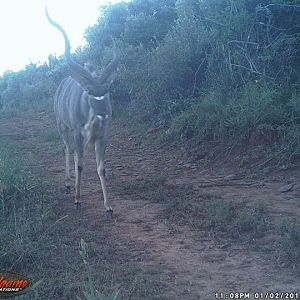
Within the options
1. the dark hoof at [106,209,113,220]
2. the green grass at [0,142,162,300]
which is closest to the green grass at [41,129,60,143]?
the green grass at [0,142,162,300]

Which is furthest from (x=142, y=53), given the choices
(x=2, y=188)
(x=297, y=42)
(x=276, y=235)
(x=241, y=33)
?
(x=276, y=235)

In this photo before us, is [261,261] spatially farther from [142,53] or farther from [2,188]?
[142,53]

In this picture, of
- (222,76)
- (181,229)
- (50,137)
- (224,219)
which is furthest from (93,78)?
(50,137)

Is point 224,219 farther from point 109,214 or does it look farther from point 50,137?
point 50,137

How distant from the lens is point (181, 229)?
19.9ft

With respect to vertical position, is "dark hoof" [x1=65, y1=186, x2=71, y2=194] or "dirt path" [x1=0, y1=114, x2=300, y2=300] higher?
"dark hoof" [x1=65, y1=186, x2=71, y2=194]

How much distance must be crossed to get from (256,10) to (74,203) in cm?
548

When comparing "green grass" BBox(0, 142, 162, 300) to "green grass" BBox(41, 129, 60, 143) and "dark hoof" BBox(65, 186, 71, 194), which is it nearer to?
"dark hoof" BBox(65, 186, 71, 194)

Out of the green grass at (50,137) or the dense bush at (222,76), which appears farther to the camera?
the green grass at (50,137)

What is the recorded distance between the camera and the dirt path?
455 centimetres

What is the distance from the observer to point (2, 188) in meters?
6.64

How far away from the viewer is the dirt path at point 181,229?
14.9 ft

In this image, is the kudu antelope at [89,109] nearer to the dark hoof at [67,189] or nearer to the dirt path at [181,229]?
the dark hoof at [67,189]

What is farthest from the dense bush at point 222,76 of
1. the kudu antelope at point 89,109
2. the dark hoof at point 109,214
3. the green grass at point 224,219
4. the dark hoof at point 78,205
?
the dark hoof at point 78,205
